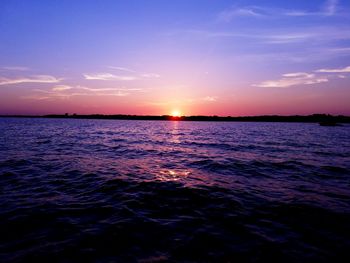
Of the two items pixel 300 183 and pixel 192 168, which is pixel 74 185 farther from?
pixel 300 183

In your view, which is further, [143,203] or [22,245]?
[143,203]

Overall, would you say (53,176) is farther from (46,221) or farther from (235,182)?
(235,182)

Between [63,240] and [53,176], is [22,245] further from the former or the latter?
[53,176]

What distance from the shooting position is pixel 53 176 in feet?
42.9

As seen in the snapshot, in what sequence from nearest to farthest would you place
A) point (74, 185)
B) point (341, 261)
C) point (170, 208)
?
point (341, 261)
point (170, 208)
point (74, 185)

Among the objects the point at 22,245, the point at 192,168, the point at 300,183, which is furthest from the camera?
the point at 192,168

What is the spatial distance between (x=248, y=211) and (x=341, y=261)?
10.5 feet

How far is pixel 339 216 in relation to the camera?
7.92 metres

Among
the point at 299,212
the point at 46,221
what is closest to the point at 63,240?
the point at 46,221

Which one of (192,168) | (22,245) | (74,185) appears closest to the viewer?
(22,245)

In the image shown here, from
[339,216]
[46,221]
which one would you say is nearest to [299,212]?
[339,216]

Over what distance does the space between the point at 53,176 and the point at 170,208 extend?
8118 mm

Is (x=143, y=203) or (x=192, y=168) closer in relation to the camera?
(x=143, y=203)

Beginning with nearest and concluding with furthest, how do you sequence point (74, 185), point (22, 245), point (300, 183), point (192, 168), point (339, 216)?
point (22, 245), point (339, 216), point (74, 185), point (300, 183), point (192, 168)
